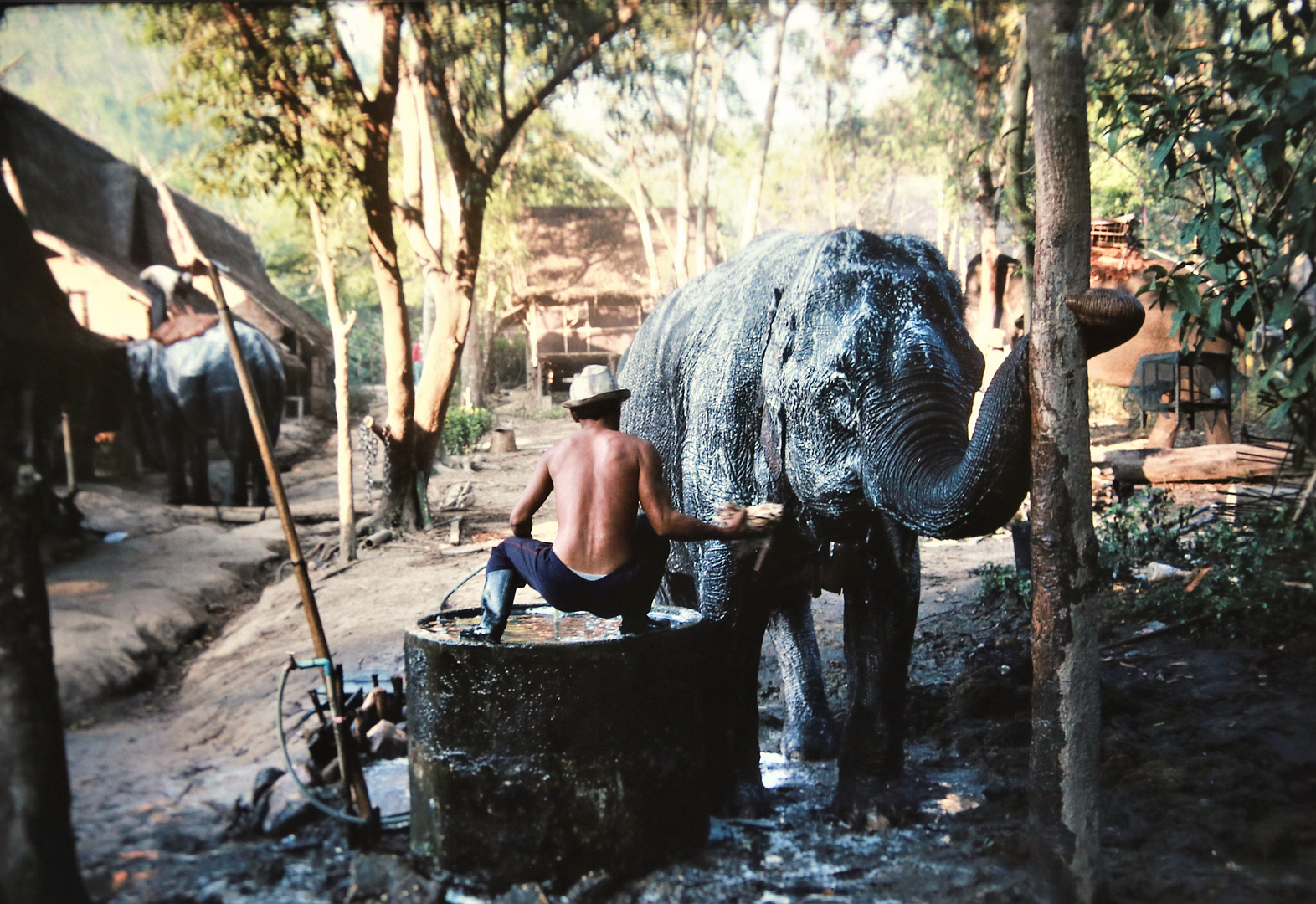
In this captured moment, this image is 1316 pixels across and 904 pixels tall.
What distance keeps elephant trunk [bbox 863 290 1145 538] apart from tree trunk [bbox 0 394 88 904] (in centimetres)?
276

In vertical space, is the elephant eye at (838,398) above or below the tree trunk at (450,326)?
below

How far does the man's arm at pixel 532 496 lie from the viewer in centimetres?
338

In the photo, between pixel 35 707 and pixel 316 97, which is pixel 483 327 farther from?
pixel 35 707

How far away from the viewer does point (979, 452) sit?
9.39 ft

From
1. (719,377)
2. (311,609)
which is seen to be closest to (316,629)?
(311,609)

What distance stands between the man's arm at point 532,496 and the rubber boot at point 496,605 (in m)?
0.17

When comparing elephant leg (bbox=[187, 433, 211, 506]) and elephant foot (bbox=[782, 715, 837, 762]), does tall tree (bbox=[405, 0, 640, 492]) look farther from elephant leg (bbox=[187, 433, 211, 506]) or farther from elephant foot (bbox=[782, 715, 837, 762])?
elephant foot (bbox=[782, 715, 837, 762])

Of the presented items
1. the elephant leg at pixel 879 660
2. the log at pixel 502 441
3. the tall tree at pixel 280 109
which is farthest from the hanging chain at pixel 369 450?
the elephant leg at pixel 879 660

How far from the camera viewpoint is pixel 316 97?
5.80 m

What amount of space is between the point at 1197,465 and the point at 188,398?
21.7 feet

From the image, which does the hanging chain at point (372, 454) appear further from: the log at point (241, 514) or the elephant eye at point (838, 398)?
the elephant eye at point (838, 398)

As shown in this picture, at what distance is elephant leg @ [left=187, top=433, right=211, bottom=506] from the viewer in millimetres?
4734

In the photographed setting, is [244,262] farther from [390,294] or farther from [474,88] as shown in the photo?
[474,88]

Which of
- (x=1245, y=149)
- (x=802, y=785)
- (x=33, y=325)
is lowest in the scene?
(x=802, y=785)
